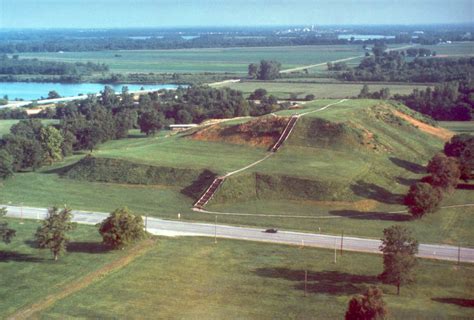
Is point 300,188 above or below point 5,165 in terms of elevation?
below

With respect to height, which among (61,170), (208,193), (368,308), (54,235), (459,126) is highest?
(368,308)

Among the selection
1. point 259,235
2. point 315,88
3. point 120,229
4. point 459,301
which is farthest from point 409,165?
point 315,88

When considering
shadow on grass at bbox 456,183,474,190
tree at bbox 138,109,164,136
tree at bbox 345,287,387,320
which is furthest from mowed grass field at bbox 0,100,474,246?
tree at bbox 345,287,387,320

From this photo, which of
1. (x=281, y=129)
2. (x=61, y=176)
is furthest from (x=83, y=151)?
(x=281, y=129)

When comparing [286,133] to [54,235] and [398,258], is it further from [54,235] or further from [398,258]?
[398,258]

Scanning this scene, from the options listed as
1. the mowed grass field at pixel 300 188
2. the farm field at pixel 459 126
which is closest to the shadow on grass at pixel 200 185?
the mowed grass field at pixel 300 188
